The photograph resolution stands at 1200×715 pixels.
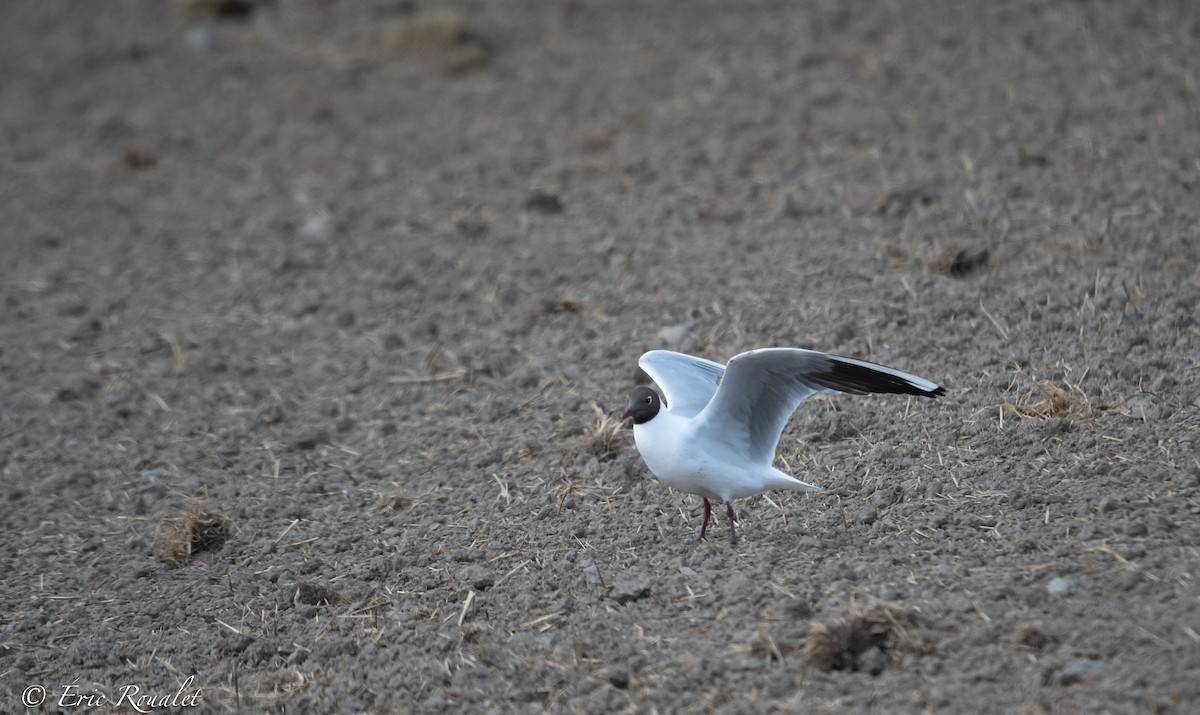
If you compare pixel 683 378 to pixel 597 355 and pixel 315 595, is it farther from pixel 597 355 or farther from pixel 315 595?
pixel 315 595

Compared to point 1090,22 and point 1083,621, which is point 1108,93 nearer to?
point 1090,22

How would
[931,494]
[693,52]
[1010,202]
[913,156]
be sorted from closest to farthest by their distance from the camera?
1. [931,494]
2. [1010,202]
3. [913,156]
4. [693,52]

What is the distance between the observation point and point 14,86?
1217cm

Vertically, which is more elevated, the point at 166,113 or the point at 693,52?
the point at 693,52

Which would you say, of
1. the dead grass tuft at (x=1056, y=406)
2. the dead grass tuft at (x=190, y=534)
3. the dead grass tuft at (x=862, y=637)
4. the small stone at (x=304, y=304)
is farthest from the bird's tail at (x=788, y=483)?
the small stone at (x=304, y=304)

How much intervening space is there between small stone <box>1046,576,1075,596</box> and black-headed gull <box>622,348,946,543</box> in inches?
30.7

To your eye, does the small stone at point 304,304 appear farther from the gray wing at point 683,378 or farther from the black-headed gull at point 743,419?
the black-headed gull at point 743,419

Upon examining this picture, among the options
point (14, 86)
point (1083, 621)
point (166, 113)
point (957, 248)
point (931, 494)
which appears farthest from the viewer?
point (14, 86)

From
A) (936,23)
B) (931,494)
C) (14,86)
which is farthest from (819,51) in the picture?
(14,86)

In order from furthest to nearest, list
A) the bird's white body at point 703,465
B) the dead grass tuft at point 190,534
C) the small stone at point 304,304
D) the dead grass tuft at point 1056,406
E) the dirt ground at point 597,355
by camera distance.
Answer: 1. the small stone at point 304,304
2. the dead grass tuft at point 190,534
3. the dead grass tuft at point 1056,406
4. the bird's white body at point 703,465
5. the dirt ground at point 597,355

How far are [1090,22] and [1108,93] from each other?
52.9 inches

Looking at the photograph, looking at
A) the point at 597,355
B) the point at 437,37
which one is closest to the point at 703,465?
the point at 597,355

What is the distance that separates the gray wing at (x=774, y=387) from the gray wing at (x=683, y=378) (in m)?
0.29

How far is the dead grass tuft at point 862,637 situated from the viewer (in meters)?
3.83
